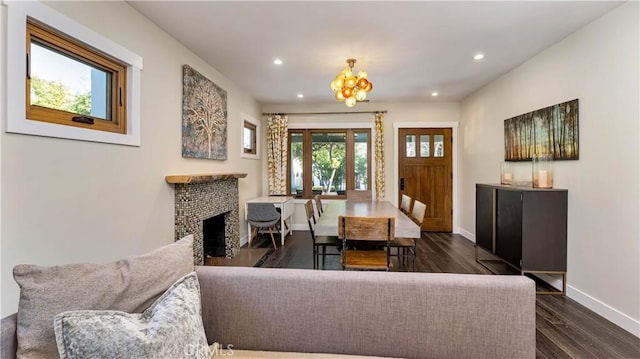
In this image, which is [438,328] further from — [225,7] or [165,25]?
[165,25]

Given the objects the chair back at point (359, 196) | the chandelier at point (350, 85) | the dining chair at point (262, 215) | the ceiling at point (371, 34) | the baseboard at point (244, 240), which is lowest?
the baseboard at point (244, 240)

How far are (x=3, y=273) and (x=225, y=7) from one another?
2215 millimetres

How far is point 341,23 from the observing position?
101 inches

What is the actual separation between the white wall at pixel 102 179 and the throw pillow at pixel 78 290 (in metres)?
0.92

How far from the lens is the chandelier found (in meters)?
3.10

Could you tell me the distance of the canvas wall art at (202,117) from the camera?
3.09 metres

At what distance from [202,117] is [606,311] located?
431 cm

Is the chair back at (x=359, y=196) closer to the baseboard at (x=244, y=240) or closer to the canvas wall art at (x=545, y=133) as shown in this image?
the baseboard at (x=244, y=240)

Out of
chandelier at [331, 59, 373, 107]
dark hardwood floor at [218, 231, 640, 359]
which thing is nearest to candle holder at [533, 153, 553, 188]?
dark hardwood floor at [218, 231, 640, 359]

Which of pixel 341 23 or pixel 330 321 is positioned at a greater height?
pixel 341 23

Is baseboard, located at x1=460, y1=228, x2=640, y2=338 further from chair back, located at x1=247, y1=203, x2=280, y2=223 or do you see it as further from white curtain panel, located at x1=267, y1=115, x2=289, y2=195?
white curtain panel, located at x1=267, y1=115, x2=289, y2=195

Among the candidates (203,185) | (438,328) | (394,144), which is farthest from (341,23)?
(394,144)

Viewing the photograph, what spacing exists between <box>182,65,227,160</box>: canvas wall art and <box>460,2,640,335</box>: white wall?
386 centimetres

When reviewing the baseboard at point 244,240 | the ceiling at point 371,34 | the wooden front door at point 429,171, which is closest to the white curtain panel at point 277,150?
the baseboard at point 244,240
